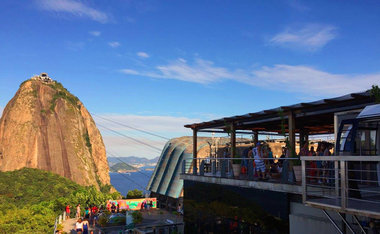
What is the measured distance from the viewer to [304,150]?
11.2 metres

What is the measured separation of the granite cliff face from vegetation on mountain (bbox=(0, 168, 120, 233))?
561 cm

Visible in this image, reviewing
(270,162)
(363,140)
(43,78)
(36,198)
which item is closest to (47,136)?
(43,78)

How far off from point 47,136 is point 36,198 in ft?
117

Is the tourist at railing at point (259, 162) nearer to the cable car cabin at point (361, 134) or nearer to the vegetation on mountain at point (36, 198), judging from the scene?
the cable car cabin at point (361, 134)

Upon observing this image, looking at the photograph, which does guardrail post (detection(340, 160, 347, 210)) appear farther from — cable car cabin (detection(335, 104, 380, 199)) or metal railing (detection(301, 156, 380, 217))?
cable car cabin (detection(335, 104, 380, 199))

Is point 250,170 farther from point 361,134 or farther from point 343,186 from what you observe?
point 343,186

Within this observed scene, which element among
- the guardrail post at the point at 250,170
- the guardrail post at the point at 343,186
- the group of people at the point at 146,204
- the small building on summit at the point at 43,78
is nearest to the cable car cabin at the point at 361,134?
the guardrail post at the point at 343,186

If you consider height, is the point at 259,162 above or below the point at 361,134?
below

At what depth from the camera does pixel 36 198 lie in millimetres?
66312

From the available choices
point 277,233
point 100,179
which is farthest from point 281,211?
point 100,179

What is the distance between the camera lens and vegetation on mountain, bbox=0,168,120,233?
123 feet

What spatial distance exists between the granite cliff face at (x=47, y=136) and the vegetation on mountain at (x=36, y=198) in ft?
18.4

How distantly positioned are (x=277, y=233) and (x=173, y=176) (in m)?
36.9

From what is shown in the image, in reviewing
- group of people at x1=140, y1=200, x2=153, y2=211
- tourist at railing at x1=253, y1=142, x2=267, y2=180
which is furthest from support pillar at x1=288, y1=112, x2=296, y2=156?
group of people at x1=140, y1=200, x2=153, y2=211
